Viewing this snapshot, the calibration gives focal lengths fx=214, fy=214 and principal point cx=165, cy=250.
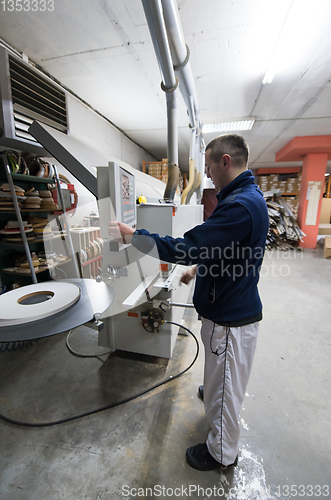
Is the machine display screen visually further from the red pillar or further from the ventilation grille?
the red pillar

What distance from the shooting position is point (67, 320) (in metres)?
0.88

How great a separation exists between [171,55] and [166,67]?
0.82 feet

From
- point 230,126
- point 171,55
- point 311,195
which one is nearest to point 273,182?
point 311,195

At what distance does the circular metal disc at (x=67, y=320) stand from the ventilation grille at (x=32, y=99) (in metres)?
1.31

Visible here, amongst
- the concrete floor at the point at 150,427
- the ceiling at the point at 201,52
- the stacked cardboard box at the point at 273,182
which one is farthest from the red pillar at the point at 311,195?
the concrete floor at the point at 150,427

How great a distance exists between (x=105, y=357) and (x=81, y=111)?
122 inches

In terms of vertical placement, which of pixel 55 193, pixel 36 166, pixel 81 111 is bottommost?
pixel 55 193

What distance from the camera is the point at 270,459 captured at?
1130mm

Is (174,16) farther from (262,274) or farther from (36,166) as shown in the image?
(262,274)

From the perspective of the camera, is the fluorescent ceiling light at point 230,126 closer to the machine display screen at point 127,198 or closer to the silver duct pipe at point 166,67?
the silver duct pipe at point 166,67

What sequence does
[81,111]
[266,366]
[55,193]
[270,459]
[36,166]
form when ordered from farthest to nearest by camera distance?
[81,111], [55,193], [36,166], [266,366], [270,459]

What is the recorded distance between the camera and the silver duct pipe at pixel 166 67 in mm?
1035

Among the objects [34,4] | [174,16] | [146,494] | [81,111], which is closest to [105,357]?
[146,494]

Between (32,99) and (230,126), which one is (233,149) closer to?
(32,99)
